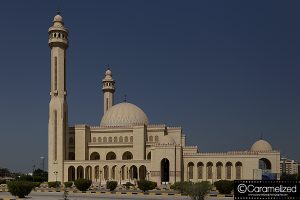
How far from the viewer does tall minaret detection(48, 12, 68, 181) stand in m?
53.9

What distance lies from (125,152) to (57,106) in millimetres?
10598

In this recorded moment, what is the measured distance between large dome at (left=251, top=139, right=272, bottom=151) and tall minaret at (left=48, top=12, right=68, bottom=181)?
75.7 feet

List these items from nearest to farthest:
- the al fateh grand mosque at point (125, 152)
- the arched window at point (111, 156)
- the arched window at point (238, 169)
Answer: the al fateh grand mosque at point (125, 152), the arched window at point (238, 169), the arched window at point (111, 156)

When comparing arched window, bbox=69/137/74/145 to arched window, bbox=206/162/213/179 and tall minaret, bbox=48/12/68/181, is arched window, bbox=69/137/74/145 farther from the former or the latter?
arched window, bbox=206/162/213/179

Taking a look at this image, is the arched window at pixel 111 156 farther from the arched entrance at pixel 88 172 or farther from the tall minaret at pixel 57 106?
the tall minaret at pixel 57 106

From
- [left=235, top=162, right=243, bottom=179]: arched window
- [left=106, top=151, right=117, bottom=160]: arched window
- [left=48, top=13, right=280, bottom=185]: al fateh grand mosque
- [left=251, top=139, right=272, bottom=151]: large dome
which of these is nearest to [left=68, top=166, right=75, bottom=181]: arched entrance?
[left=48, top=13, right=280, bottom=185]: al fateh grand mosque

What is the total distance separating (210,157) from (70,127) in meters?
18.9

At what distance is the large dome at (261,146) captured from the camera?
54.9 meters

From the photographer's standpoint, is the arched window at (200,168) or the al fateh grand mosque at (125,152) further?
the arched window at (200,168)

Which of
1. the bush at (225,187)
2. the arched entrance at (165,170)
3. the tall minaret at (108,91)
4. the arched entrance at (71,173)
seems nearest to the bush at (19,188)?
the bush at (225,187)

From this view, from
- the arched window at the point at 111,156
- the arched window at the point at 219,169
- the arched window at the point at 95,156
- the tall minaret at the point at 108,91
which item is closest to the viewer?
the arched window at the point at 219,169

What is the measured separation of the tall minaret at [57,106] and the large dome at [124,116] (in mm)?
7766

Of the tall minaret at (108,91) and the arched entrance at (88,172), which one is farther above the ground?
the tall minaret at (108,91)

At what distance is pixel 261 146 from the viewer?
2174 inches
